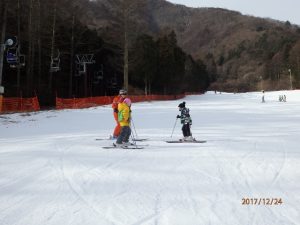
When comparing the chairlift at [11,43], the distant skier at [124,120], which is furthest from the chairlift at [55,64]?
the distant skier at [124,120]

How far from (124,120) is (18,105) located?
20188mm

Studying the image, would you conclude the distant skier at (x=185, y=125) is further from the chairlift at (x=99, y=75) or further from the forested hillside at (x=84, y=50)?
the chairlift at (x=99, y=75)

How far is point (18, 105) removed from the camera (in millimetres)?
30828

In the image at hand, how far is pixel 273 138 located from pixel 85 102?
25.7 m

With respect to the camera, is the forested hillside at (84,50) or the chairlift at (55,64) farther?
the chairlift at (55,64)

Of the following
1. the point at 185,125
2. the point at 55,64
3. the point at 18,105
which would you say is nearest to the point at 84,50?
the point at 55,64

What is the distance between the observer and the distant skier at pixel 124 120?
12570 mm

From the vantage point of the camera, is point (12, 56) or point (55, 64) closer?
point (12, 56)

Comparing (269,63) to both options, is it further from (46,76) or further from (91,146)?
(91,146)

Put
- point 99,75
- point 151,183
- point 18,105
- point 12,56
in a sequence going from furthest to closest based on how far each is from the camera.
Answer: point 99,75 → point 18,105 → point 12,56 → point 151,183

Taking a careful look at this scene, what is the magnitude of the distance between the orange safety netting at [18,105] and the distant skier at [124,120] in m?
17.9

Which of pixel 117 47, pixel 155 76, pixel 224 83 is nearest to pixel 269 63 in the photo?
pixel 224 83

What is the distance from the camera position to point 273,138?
15.1 meters
